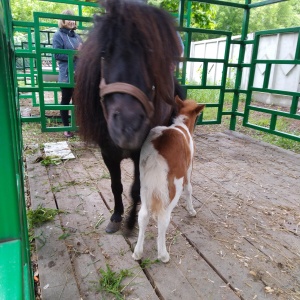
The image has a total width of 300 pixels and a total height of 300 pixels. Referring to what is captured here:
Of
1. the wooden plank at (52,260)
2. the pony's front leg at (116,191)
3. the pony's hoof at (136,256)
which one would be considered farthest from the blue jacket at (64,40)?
the pony's hoof at (136,256)

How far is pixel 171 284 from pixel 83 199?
51.8 inches

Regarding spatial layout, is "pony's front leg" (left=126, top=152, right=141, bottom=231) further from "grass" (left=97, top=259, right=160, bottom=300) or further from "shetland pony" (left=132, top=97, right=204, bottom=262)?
"grass" (left=97, top=259, right=160, bottom=300)

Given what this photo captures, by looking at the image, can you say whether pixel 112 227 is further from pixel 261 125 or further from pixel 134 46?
pixel 261 125

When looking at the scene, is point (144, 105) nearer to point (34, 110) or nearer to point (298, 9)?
point (34, 110)

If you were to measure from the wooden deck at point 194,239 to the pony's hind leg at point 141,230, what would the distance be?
6cm

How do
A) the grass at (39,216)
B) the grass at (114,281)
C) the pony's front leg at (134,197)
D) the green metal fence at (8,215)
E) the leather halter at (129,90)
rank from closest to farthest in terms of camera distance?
1. the green metal fence at (8,215)
2. the leather halter at (129,90)
3. the grass at (114,281)
4. the pony's front leg at (134,197)
5. the grass at (39,216)

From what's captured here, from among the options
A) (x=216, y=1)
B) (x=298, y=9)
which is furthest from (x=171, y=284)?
(x=298, y=9)

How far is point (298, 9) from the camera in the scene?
931 inches

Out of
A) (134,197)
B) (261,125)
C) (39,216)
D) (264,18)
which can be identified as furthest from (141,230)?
(264,18)

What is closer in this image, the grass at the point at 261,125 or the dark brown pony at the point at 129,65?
the dark brown pony at the point at 129,65

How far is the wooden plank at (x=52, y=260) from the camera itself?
157cm

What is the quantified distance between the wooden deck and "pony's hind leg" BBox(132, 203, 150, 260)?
0.06 metres

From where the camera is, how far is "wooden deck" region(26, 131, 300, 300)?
162cm

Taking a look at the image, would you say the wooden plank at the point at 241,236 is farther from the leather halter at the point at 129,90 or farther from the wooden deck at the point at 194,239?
the leather halter at the point at 129,90
